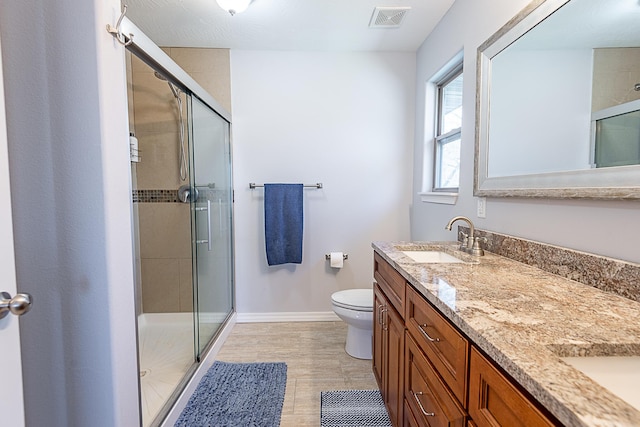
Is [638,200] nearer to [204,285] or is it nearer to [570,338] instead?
[570,338]

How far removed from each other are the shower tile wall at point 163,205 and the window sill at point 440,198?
1.82 meters

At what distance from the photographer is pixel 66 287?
3.12 ft

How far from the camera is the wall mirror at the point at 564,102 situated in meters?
0.87

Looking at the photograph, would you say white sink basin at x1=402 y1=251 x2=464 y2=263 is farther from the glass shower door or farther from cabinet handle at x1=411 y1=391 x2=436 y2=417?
the glass shower door

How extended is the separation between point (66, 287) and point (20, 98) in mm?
603

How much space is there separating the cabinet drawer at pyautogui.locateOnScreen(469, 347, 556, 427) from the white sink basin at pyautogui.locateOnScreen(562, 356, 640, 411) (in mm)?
128

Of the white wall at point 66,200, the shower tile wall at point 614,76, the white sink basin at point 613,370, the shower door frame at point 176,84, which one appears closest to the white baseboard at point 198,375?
the shower door frame at point 176,84

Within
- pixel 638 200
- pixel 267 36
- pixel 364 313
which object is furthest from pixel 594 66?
pixel 267 36

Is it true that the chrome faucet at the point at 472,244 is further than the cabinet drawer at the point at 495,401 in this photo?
Yes

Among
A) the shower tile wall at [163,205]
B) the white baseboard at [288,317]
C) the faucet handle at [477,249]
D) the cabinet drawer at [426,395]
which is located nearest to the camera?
the cabinet drawer at [426,395]

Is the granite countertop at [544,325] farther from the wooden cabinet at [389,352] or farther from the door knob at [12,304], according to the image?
the door knob at [12,304]

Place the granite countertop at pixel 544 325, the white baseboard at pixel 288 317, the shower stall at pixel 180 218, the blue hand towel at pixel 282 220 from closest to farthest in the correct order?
the granite countertop at pixel 544 325 < the shower stall at pixel 180 218 < the blue hand towel at pixel 282 220 < the white baseboard at pixel 288 317

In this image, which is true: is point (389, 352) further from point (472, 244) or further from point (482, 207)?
point (482, 207)

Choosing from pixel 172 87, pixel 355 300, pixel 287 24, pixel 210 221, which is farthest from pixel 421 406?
pixel 287 24
